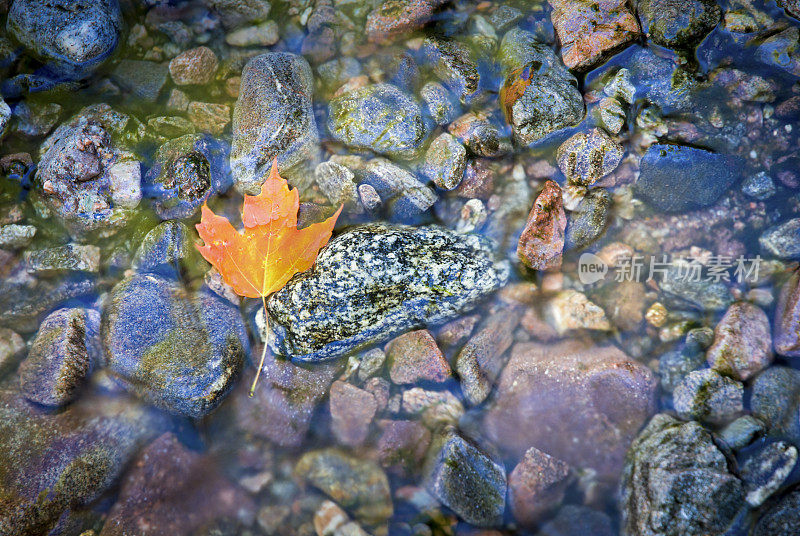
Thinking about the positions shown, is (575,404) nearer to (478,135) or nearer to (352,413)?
(352,413)

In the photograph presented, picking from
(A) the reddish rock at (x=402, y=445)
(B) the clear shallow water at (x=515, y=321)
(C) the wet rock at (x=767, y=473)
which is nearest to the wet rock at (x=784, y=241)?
(B) the clear shallow water at (x=515, y=321)

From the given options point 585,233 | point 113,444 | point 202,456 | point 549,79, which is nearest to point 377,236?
point 585,233

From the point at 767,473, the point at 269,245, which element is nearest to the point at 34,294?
the point at 269,245

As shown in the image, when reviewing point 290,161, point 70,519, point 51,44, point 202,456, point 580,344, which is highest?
point 51,44

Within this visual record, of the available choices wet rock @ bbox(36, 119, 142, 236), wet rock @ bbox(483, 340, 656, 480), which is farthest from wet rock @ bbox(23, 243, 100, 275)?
wet rock @ bbox(483, 340, 656, 480)

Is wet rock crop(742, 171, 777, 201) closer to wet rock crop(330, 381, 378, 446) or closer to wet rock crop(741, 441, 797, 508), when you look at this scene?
wet rock crop(741, 441, 797, 508)

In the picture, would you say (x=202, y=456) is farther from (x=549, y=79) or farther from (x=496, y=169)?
(x=549, y=79)
